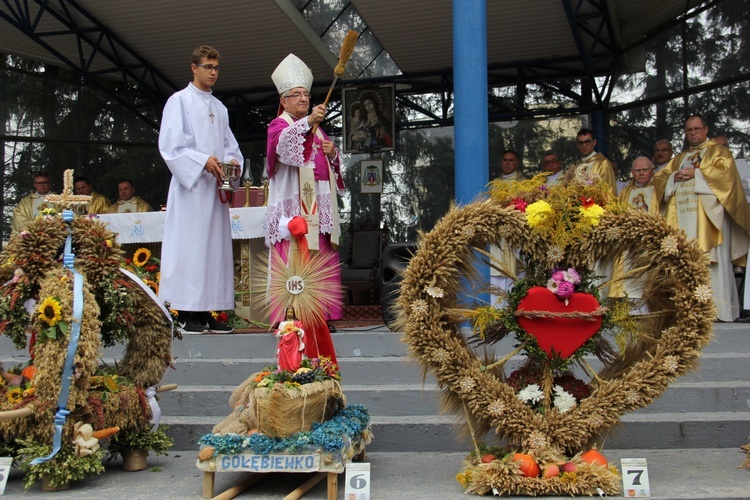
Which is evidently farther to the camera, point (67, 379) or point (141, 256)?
point (141, 256)

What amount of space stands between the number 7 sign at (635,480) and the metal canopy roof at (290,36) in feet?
28.6

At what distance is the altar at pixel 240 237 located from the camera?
7.81 m

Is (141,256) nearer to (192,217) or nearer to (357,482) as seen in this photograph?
(192,217)

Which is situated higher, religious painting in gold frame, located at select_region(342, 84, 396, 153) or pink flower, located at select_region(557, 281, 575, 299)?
religious painting in gold frame, located at select_region(342, 84, 396, 153)

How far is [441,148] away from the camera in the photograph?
47.4ft

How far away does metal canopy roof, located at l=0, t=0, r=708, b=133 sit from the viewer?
11.8 m

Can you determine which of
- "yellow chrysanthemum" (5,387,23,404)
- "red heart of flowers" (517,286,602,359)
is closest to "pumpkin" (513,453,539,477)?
"red heart of flowers" (517,286,602,359)

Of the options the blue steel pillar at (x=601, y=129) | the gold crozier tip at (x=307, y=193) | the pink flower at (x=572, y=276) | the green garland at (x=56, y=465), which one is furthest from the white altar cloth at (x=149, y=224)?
the blue steel pillar at (x=601, y=129)

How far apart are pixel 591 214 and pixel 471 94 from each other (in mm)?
3250

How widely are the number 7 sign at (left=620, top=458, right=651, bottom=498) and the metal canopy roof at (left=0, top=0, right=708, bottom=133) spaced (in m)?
8.72

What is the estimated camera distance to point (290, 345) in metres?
4.18

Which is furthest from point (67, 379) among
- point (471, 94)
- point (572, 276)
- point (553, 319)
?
point (471, 94)

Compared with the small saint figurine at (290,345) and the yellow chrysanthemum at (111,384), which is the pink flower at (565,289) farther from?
the yellow chrysanthemum at (111,384)

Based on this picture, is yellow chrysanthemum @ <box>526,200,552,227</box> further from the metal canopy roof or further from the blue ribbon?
the metal canopy roof
